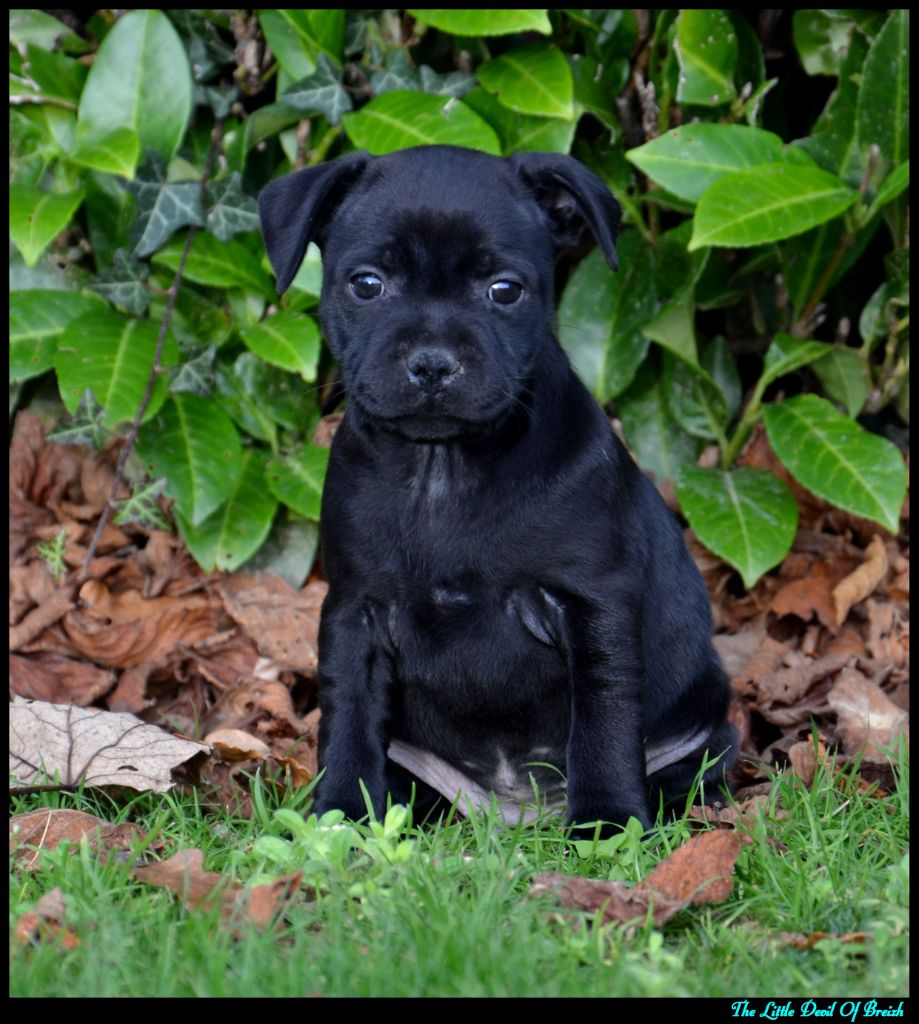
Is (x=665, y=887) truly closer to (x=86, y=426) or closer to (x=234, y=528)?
(x=234, y=528)

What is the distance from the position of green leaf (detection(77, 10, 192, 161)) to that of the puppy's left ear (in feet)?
7.02

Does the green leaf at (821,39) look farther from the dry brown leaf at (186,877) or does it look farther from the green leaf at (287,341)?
the dry brown leaf at (186,877)

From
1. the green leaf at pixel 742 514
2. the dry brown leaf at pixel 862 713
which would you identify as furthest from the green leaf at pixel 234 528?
the dry brown leaf at pixel 862 713

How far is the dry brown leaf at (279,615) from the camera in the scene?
5723 mm

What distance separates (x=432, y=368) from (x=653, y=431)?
2650 millimetres

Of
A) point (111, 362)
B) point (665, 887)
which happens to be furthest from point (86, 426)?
point (665, 887)

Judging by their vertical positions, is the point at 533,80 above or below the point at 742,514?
above

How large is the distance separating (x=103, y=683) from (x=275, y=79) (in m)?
2.65

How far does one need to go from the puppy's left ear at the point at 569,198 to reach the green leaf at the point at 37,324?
2.29 m

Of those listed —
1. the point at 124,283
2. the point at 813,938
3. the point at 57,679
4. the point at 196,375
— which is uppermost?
the point at 813,938

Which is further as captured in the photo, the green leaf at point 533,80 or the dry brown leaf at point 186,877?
the green leaf at point 533,80

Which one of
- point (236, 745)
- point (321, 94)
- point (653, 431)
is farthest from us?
point (653, 431)

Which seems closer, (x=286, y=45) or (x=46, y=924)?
(x=46, y=924)

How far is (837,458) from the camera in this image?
5.59m
